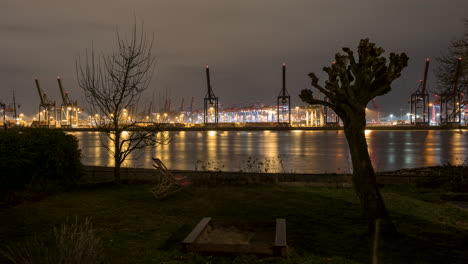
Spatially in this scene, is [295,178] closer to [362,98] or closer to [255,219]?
[255,219]

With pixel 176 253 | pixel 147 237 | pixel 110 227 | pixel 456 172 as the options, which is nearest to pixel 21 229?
pixel 110 227

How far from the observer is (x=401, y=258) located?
4164mm

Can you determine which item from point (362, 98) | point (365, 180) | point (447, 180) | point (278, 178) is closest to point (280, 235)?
point (365, 180)

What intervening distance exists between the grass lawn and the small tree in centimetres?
49

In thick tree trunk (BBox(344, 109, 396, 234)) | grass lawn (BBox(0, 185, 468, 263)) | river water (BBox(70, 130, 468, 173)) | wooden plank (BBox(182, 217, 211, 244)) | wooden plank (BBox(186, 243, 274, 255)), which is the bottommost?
river water (BBox(70, 130, 468, 173))

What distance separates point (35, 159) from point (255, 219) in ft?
16.5

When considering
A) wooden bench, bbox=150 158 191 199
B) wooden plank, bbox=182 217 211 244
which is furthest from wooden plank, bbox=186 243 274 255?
wooden bench, bbox=150 158 191 199

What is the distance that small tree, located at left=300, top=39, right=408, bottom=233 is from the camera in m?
5.05

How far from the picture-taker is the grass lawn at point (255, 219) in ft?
14.1

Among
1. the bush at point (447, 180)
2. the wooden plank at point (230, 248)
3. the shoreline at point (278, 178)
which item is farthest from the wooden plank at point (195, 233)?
the bush at point (447, 180)

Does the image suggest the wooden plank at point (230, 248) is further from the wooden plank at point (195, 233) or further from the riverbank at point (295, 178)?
the riverbank at point (295, 178)

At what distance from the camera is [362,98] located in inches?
204

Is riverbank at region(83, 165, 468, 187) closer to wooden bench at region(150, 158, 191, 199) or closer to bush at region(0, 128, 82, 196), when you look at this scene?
bush at region(0, 128, 82, 196)

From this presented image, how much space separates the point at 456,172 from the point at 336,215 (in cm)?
471
